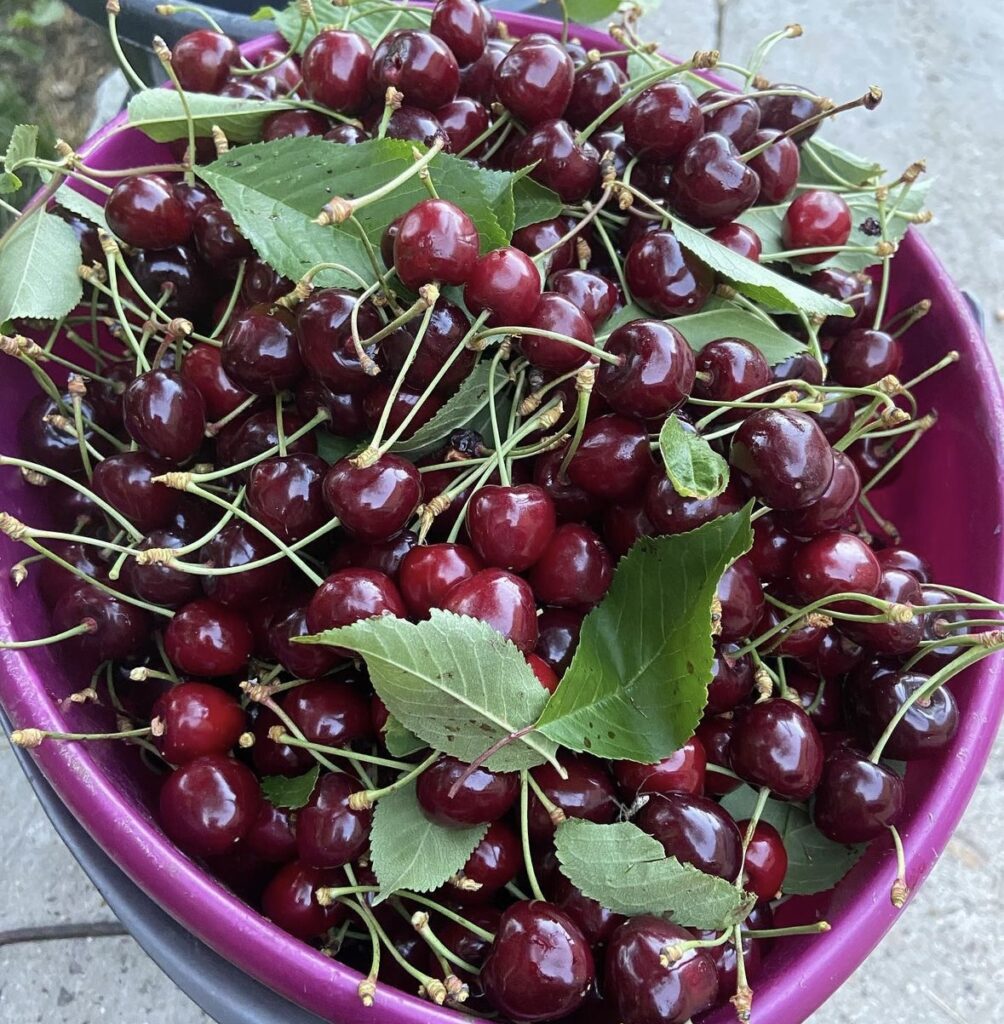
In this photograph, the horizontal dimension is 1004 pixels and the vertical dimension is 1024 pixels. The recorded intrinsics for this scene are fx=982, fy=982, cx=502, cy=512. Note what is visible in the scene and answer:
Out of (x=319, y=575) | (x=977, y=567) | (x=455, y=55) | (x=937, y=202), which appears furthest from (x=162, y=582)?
(x=937, y=202)

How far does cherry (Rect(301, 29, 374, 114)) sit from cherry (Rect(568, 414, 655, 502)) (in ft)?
1.05

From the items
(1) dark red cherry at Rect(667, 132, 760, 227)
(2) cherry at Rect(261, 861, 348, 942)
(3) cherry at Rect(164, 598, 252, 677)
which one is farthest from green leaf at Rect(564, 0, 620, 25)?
(2) cherry at Rect(261, 861, 348, 942)

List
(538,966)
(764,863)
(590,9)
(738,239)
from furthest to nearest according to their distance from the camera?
1. (590,9)
2. (738,239)
3. (764,863)
4. (538,966)

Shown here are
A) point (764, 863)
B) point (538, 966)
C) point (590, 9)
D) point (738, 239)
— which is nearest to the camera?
point (538, 966)

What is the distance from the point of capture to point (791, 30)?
81 centimetres

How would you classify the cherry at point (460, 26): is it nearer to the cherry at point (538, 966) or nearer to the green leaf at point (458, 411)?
the green leaf at point (458, 411)

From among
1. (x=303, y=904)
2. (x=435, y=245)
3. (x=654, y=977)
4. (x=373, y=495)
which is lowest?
(x=303, y=904)

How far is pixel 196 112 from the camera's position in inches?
27.9

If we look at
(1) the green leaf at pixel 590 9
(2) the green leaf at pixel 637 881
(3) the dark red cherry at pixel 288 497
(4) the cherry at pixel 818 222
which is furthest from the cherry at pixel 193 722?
(1) the green leaf at pixel 590 9

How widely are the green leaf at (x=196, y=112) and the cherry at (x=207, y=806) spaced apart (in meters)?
0.45

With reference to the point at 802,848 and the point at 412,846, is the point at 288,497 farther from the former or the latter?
the point at 802,848

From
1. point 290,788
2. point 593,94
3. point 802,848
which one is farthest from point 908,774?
point 593,94

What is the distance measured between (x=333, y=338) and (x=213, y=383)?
0.13 meters

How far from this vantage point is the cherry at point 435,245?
571 millimetres
